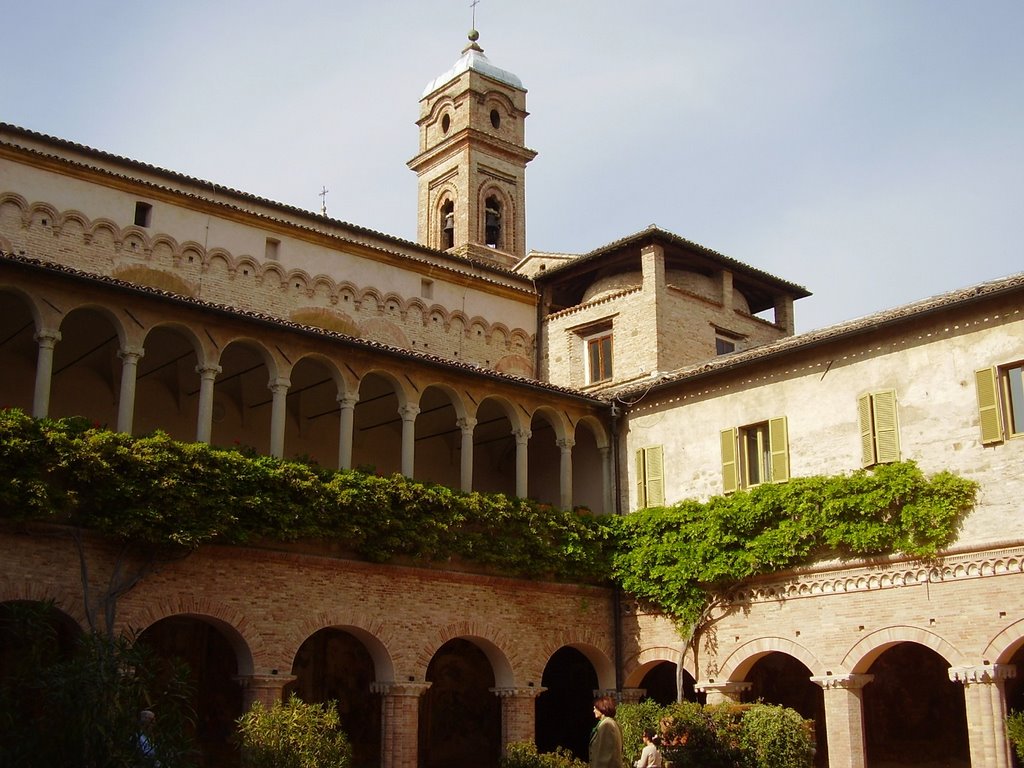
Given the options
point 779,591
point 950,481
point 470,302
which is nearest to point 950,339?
point 950,481

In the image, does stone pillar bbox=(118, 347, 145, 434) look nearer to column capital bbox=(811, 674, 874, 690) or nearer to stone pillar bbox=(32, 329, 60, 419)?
stone pillar bbox=(32, 329, 60, 419)

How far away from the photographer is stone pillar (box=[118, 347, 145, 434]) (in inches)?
741

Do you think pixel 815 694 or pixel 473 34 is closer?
pixel 815 694

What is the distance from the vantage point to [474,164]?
125 feet

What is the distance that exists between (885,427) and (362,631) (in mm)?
9066

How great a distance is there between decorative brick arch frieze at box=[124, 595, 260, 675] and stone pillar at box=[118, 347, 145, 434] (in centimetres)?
271

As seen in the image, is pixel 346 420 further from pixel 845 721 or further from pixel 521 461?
pixel 845 721

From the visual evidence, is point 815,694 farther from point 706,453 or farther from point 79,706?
point 79,706

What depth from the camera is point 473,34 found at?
41.5 m

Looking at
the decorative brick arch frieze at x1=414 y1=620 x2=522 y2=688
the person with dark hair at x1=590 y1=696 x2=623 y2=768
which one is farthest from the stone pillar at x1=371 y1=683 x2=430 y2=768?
the person with dark hair at x1=590 y1=696 x2=623 y2=768

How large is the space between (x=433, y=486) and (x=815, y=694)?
9201 mm

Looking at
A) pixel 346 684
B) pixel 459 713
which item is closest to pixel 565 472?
pixel 459 713

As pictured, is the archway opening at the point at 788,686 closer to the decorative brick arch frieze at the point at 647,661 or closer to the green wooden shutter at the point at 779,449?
the decorative brick arch frieze at the point at 647,661

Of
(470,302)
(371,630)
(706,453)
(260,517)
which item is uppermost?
(470,302)
